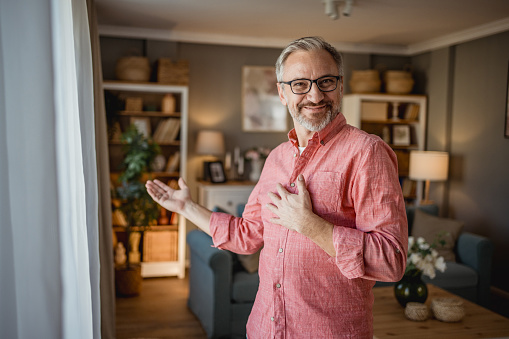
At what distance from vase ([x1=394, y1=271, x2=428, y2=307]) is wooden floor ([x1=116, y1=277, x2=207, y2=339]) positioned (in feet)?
4.91

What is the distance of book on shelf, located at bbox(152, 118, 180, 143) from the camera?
5.50 m

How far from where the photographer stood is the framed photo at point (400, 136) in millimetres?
6218

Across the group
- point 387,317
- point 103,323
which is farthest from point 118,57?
point 387,317

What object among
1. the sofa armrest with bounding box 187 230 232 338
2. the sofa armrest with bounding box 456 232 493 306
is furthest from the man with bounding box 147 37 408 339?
the sofa armrest with bounding box 456 232 493 306

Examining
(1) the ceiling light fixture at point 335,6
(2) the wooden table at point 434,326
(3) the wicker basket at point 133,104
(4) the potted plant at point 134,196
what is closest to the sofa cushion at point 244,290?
(2) the wooden table at point 434,326

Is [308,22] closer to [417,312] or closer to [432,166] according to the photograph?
[432,166]

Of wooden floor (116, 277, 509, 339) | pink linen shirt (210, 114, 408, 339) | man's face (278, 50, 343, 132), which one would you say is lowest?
wooden floor (116, 277, 509, 339)

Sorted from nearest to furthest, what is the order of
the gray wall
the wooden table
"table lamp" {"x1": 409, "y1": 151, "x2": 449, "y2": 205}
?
1. the wooden table
2. the gray wall
3. "table lamp" {"x1": 409, "y1": 151, "x2": 449, "y2": 205}

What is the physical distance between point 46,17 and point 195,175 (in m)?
4.52

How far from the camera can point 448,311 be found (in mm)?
3027

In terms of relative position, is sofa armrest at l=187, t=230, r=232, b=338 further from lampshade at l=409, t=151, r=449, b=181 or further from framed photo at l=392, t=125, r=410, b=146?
framed photo at l=392, t=125, r=410, b=146

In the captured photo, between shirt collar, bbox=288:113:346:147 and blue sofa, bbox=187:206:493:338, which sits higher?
shirt collar, bbox=288:113:346:147

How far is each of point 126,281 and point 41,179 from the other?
351 centimetres

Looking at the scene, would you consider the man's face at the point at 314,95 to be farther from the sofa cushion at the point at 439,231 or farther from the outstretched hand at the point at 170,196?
the sofa cushion at the point at 439,231
